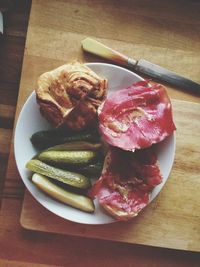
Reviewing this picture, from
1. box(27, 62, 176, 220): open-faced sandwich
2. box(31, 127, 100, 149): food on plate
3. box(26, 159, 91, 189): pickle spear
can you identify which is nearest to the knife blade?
box(27, 62, 176, 220): open-faced sandwich

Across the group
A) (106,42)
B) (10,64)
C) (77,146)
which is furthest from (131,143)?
(10,64)

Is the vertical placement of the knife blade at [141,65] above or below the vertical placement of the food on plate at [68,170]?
above

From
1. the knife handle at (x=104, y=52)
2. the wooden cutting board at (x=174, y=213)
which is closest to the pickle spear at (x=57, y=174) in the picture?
the wooden cutting board at (x=174, y=213)

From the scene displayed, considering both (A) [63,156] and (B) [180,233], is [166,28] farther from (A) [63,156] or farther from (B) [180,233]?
(B) [180,233]

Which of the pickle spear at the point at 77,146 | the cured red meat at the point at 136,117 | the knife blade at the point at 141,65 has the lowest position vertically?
the pickle spear at the point at 77,146

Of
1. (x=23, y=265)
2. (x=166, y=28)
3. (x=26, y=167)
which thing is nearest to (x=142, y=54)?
(x=166, y=28)

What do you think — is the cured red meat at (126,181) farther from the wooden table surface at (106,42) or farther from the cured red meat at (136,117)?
the wooden table surface at (106,42)
